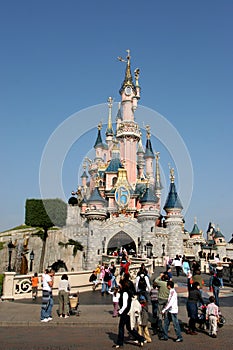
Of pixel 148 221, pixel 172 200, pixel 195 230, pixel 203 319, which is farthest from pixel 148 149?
pixel 203 319

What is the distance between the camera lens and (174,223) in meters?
42.1

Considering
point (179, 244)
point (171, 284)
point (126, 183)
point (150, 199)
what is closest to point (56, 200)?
point (126, 183)

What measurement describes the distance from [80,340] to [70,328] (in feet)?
4.49

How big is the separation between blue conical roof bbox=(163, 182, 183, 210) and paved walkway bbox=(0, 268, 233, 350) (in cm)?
2956

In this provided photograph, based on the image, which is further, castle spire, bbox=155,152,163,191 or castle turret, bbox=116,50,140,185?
castle spire, bbox=155,152,163,191

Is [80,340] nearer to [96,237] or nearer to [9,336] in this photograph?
[9,336]

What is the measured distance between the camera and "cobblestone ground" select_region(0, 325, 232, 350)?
25.3 feet

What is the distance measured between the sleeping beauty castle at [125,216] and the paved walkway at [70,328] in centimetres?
1872

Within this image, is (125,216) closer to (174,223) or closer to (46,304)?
(174,223)

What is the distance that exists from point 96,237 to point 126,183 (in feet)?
32.2

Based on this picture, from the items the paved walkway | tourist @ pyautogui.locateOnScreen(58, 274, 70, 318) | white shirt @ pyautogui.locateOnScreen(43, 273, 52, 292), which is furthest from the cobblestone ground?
white shirt @ pyautogui.locateOnScreen(43, 273, 52, 292)

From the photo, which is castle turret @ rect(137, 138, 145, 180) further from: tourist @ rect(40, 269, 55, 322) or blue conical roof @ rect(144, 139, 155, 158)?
tourist @ rect(40, 269, 55, 322)

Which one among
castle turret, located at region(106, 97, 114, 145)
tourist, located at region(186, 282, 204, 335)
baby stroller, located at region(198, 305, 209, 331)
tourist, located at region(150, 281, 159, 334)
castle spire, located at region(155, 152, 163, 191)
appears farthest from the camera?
castle turret, located at region(106, 97, 114, 145)

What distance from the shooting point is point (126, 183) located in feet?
154
